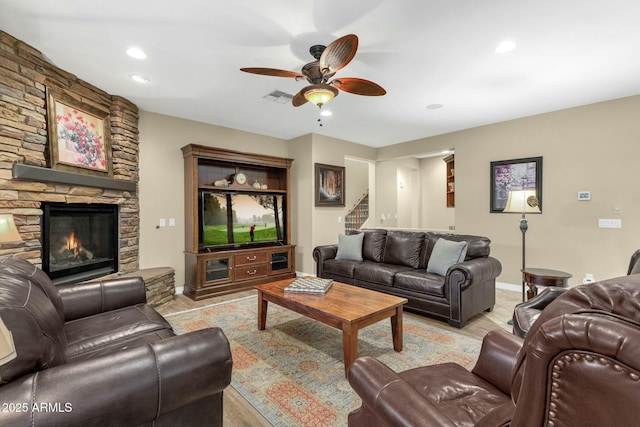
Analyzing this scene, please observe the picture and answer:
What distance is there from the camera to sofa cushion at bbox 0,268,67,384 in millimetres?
963

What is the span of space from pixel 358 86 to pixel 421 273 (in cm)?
222

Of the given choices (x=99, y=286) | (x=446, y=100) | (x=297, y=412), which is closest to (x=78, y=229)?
(x=99, y=286)

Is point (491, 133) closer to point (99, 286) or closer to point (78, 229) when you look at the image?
point (99, 286)


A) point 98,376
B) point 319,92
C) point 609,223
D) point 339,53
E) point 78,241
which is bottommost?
point 98,376

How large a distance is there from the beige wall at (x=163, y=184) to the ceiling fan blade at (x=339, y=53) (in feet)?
10.0

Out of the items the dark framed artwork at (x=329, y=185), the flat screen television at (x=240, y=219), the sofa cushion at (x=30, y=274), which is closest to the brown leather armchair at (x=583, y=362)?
the sofa cushion at (x=30, y=274)

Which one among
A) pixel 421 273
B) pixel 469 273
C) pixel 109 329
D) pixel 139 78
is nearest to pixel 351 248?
pixel 421 273

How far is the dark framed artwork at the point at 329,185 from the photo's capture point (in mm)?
5457

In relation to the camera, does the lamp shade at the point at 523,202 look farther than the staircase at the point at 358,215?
No

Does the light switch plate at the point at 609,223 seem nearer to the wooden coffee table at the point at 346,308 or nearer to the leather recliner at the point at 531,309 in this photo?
the leather recliner at the point at 531,309

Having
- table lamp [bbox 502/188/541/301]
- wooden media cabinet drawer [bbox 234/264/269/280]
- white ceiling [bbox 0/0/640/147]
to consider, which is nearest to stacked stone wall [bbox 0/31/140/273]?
white ceiling [bbox 0/0/640/147]

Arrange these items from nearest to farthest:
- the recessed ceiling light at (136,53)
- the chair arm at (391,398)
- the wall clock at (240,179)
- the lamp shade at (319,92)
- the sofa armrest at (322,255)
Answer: the chair arm at (391,398)
the lamp shade at (319,92)
the recessed ceiling light at (136,53)
the sofa armrest at (322,255)
the wall clock at (240,179)

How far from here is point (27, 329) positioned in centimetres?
104

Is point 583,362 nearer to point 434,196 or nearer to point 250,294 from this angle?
point 250,294
